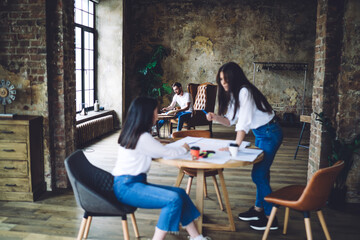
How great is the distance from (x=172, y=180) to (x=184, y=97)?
2887 mm

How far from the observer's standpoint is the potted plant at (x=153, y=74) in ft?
29.9

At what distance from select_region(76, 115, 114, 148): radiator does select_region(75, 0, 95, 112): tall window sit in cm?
55

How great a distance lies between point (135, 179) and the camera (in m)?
2.24

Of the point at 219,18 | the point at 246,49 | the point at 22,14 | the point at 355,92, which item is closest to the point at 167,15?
A: the point at 219,18

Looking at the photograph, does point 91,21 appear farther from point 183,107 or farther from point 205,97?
point 205,97

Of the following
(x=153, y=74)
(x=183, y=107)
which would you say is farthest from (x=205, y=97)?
(x=153, y=74)

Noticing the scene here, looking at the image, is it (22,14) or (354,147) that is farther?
(22,14)

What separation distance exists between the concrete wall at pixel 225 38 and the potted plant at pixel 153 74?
30 cm

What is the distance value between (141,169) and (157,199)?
0.81 ft

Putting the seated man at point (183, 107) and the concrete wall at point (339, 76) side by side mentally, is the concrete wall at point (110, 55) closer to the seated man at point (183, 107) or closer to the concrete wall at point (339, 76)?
the seated man at point (183, 107)

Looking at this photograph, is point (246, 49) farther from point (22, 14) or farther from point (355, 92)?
point (22, 14)

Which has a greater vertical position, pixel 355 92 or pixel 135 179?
pixel 355 92

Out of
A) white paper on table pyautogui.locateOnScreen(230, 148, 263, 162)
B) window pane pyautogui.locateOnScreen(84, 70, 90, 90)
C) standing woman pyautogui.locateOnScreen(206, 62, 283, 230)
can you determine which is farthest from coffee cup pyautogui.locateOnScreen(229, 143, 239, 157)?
window pane pyautogui.locateOnScreen(84, 70, 90, 90)

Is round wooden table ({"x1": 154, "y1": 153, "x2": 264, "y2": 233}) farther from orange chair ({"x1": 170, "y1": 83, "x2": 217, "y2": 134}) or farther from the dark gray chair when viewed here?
orange chair ({"x1": 170, "y1": 83, "x2": 217, "y2": 134})
